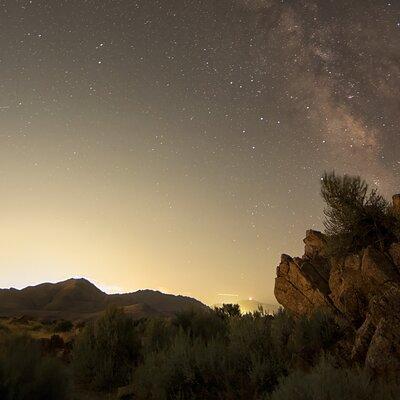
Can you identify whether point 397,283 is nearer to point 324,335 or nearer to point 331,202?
point 324,335

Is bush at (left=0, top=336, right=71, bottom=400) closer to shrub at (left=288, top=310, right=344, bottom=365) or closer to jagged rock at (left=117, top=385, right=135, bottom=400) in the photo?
jagged rock at (left=117, top=385, right=135, bottom=400)

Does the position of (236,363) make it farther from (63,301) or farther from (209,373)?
(63,301)

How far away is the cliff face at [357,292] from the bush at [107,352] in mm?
4697

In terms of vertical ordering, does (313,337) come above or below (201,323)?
below

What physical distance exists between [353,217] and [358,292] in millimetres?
3001

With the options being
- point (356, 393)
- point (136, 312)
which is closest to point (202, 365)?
point (356, 393)

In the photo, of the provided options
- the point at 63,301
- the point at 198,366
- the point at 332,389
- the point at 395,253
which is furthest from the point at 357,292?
the point at 63,301

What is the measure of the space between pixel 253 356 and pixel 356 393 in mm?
2830

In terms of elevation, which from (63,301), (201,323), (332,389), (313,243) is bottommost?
(332,389)

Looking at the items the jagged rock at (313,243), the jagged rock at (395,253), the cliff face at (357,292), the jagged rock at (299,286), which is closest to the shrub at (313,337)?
the cliff face at (357,292)

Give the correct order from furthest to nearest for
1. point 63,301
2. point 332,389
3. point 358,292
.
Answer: point 63,301 → point 358,292 → point 332,389

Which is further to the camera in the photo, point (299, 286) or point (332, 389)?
point (299, 286)

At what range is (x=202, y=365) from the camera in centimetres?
763

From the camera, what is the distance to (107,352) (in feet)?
32.6
